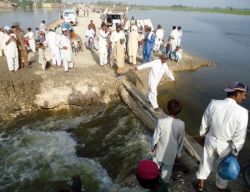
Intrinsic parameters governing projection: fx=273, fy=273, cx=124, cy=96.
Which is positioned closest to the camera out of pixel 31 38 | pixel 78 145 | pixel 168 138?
pixel 168 138

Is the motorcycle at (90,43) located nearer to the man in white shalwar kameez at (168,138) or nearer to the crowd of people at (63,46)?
the crowd of people at (63,46)

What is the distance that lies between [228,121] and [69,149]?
4.87 meters

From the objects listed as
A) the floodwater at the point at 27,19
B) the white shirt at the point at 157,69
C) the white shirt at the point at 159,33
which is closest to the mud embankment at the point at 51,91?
the white shirt at the point at 157,69

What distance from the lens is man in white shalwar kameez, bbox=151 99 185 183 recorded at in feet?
13.7

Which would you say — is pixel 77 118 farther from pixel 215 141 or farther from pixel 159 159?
pixel 215 141

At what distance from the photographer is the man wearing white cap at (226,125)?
3863 millimetres

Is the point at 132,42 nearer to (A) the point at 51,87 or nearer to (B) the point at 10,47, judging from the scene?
(A) the point at 51,87

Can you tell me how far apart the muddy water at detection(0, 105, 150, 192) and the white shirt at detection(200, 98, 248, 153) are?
2.82m

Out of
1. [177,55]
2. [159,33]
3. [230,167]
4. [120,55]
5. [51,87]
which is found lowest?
[51,87]

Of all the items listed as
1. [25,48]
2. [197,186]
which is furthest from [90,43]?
[197,186]

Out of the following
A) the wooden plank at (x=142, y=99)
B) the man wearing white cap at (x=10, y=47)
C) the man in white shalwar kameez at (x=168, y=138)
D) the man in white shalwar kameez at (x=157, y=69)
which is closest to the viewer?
the man in white shalwar kameez at (x=168, y=138)

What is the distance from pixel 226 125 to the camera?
3.95m

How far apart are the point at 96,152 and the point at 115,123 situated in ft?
5.82

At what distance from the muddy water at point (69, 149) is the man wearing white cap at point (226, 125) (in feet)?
8.44
